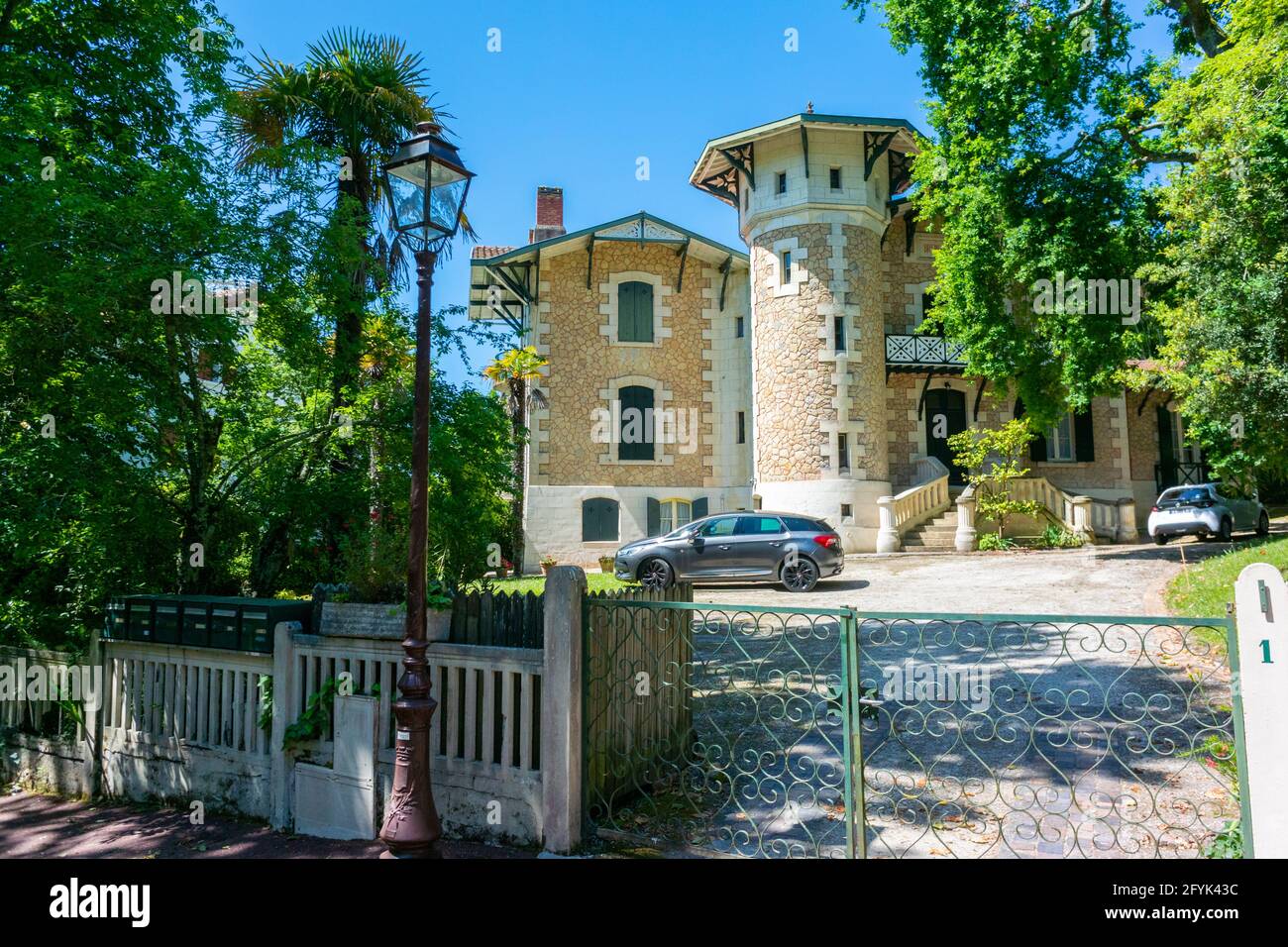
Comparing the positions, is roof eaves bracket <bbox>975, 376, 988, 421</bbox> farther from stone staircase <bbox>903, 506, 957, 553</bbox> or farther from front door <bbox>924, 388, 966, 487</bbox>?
stone staircase <bbox>903, 506, 957, 553</bbox>

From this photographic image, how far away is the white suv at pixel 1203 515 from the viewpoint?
57.8 feet

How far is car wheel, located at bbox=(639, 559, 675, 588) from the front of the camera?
14289 millimetres

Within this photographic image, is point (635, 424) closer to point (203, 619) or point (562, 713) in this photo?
point (203, 619)

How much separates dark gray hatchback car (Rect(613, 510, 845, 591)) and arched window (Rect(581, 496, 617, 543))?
6.40m

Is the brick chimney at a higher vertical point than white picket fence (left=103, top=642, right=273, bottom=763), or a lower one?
higher

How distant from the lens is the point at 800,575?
1370cm

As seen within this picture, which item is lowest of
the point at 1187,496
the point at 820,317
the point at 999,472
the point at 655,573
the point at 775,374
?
the point at 655,573

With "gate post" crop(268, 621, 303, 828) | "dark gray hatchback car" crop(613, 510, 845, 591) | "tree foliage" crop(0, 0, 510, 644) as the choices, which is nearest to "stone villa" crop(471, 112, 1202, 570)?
"dark gray hatchback car" crop(613, 510, 845, 591)

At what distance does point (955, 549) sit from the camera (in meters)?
18.5

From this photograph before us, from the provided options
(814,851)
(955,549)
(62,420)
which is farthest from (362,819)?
(955,549)

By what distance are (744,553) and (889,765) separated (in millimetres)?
8635

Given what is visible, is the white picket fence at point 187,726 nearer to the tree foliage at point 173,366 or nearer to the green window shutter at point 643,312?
the tree foliage at point 173,366

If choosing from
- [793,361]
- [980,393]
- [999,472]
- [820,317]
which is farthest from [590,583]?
[980,393]
